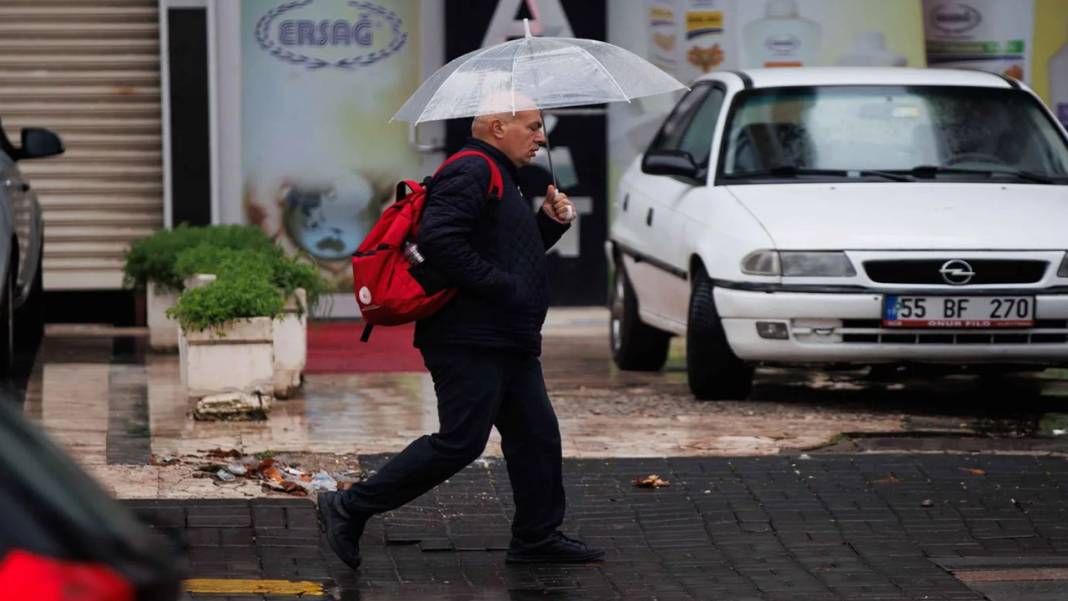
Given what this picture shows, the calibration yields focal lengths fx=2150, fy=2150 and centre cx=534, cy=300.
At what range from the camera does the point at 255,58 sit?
14492 millimetres

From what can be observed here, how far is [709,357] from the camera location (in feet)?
33.0

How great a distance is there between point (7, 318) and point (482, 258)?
4.92m

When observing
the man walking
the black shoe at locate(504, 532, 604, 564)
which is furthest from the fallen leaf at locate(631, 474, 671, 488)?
the man walking

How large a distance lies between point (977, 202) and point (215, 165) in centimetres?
589

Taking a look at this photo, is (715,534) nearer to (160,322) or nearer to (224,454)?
(224,454)

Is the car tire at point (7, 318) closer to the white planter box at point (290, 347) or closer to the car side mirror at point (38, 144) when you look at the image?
the car side mirror at point (38, 144)

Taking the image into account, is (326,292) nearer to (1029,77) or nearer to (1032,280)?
(1032,280)

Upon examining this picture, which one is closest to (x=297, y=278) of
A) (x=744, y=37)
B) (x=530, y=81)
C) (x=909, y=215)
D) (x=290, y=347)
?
(x=290, y=347)

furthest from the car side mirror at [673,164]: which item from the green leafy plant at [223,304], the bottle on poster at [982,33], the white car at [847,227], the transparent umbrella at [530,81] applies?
the bottle on poster at [982,33]

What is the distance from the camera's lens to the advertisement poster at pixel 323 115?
47.6ft

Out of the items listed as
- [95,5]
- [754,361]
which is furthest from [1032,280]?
[95,5]

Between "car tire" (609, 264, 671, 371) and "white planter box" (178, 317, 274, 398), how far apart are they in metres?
2.62

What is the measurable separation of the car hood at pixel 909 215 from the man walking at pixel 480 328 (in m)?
3.08

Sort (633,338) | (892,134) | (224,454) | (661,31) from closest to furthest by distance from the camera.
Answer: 1. (224,454)
2. (892,134)
3. (633,338)
4. (661,31)
